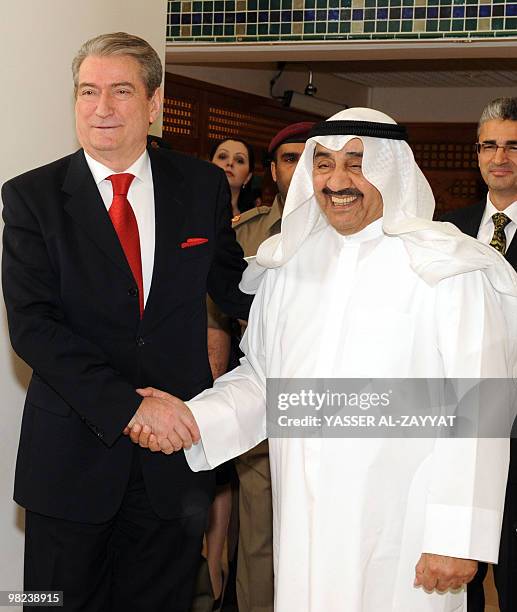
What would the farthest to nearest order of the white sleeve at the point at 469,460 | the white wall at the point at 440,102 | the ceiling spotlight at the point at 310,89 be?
the white wall at the point at 440,102 < the ceiling spotlight at the point at 310,89 < the white sleeve at the point at 469,460

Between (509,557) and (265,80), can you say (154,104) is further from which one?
(265,80)

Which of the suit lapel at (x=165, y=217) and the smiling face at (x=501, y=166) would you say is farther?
the smiling face at (x=501, y=166)

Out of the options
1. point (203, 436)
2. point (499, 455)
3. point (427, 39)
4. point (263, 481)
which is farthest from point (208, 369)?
point (427, 39)

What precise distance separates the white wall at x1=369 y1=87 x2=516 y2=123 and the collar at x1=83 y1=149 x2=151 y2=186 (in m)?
8.63

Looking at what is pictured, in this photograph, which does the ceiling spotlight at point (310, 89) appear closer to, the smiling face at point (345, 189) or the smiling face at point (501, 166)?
the smiling face at point (501, 166)

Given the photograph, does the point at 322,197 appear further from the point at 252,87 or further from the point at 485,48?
the point at 252,87

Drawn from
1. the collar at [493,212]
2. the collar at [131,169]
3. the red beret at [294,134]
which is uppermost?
the red beret at [294,134]

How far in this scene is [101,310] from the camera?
8.74 ft

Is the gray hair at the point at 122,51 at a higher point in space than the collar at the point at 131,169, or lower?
higher

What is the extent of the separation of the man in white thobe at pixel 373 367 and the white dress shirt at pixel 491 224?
961mm

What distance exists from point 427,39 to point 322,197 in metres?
3.49

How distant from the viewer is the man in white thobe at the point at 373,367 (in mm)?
2510

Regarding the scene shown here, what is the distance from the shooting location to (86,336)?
269 cm

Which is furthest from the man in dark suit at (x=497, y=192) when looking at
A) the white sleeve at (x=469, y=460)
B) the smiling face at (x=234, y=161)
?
the smiling face at (x=234, y=161)
